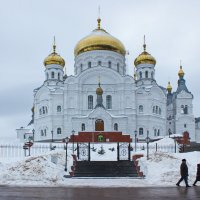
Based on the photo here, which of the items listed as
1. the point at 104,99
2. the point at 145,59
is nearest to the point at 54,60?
the point at 104,99

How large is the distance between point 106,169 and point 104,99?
28.8 metres

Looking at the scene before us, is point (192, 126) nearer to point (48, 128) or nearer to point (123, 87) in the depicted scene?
point (123, 87)

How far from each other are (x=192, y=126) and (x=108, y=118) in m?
13.6

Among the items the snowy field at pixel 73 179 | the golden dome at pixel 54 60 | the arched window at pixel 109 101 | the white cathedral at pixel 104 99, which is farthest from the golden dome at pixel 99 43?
the snowy field at pixel 73 179

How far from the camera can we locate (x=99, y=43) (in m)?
54.8

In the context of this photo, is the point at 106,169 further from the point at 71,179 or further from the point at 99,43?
the point at 99,43

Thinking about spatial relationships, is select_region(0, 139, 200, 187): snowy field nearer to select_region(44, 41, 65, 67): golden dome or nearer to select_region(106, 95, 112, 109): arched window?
select_region(106, 95, 112, 109): arched window

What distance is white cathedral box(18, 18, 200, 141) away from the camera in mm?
48938

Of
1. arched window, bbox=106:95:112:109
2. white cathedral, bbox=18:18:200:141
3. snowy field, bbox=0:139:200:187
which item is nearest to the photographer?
snowy field, bbox=0:139:200:187

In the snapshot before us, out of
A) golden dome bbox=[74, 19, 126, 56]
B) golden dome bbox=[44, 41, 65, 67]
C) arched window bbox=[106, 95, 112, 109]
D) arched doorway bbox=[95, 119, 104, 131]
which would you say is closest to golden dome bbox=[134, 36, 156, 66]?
golden dome bbox=[74, 19, 126, 56]

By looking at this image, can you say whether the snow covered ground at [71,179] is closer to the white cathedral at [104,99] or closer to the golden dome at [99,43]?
the white cathedral at [104,99]

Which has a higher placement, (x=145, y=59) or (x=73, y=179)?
(x=145, y=59)

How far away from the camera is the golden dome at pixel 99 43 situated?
5494 centimetres

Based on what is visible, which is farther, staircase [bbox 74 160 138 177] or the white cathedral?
the white cathedral
